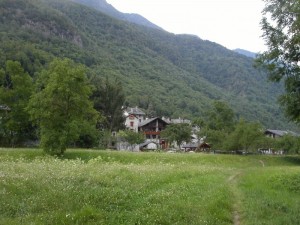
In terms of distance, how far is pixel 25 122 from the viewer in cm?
6988

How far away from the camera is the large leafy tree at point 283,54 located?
19906 millimetres

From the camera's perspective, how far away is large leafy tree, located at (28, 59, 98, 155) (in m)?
53.9

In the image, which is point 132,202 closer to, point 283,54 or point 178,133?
point 283,54

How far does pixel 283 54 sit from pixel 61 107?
4232 cm

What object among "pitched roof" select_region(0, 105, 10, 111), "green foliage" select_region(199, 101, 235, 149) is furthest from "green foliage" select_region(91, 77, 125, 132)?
"pitched roof" select_region(0, 105, 10, 111)

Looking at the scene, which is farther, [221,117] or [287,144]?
[287,144]

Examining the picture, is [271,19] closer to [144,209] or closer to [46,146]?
[144,209]

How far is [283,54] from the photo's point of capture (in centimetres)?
2070

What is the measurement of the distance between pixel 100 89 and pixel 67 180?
248 ft

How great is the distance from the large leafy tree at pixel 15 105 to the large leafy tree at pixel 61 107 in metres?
10.9

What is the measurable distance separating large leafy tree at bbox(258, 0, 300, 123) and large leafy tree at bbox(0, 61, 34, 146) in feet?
181

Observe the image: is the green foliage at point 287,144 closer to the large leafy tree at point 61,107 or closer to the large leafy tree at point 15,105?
the large leafy tree at point 61,107

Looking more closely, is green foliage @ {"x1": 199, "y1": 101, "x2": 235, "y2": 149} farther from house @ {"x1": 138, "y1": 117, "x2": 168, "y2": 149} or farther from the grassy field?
the grassy field

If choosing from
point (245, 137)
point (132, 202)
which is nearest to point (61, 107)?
point (245, 137)
